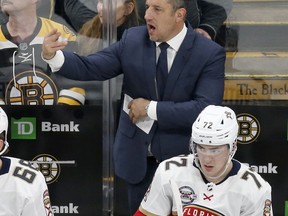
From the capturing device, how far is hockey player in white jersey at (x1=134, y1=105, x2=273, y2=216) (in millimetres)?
3787

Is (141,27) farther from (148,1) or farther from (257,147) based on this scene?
(257,147)

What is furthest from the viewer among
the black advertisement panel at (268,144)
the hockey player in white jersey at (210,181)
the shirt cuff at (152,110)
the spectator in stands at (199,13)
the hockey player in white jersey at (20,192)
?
the black advertisement panel at (268,144)

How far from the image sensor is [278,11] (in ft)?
17.4

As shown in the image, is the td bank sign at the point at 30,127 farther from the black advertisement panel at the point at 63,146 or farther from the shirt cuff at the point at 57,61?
the shirt cuff at the point at 57,61

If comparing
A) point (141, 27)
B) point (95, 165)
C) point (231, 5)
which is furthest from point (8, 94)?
point (231, 5)

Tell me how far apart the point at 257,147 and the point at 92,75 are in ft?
3.95

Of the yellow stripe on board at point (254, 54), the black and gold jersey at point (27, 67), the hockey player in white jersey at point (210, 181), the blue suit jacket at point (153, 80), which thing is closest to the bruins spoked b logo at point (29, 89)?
the black and gold jersey at point (27, 67)

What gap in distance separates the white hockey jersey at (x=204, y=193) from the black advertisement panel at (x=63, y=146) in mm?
1515

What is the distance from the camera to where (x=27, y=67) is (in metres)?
5.29

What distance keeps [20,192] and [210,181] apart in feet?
2.83

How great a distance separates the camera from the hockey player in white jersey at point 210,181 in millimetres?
3787

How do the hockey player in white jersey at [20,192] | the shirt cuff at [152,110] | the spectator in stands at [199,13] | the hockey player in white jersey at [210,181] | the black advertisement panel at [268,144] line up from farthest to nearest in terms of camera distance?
the black advertisement panel at [268,144]
the spectator in stands at [199,13]
the shirt cuff at [152,110]
the hockey player in white jersey at [210,181]
the hockey player in white jersey at [20,192]

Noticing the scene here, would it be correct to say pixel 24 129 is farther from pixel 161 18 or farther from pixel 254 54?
pixel 254 54

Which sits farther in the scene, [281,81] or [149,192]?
[281,81]
